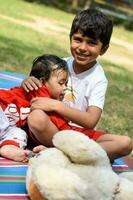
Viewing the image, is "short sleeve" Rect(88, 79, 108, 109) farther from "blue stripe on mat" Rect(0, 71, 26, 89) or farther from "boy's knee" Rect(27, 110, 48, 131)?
"blue stripe on mat" Rect(0, 71, 26, 89)

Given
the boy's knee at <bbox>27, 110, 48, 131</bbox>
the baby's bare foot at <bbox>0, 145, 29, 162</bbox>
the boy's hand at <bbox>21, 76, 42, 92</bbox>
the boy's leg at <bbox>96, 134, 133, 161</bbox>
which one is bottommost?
the baby's bare foot at <bbox>0, 145, 29, 162</bbox>

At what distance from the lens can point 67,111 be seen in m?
3.52

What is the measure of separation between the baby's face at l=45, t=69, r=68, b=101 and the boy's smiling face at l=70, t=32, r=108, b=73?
0.21 m

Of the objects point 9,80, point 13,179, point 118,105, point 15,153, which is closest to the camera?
point 13,179

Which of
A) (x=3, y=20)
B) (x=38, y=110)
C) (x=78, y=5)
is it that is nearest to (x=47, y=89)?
(x=38, y=110)

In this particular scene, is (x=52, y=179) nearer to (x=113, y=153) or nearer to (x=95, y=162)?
(x=95, y=162)

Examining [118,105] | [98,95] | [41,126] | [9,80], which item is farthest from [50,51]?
[41,126]

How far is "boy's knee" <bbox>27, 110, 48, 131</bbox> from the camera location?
11.0 ft

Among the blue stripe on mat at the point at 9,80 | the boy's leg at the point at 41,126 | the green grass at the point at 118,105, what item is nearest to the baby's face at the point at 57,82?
the boy's leg at the point at 41,126

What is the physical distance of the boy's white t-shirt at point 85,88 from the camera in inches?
148

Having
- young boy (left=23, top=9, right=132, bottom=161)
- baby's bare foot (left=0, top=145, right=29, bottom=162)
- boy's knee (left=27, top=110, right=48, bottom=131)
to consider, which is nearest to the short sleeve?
young boy (left=23, top=9, right=132, bottom=161)

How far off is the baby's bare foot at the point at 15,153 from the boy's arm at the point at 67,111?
1.05 ft

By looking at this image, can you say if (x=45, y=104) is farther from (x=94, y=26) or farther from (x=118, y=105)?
(x=118, y=105)

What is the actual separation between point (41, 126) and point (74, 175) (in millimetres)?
748
